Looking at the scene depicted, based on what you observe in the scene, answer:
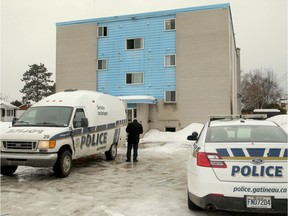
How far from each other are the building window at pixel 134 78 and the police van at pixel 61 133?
53.0 feet

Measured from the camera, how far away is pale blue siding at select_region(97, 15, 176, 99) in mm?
27438

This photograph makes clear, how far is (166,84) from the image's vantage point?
27.2 meters

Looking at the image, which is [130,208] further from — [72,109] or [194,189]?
[72,109]

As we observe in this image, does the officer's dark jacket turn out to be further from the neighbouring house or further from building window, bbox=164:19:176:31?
the neighbouring house

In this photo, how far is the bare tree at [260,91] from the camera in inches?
2483

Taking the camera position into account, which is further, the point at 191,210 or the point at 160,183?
the point at 160,183

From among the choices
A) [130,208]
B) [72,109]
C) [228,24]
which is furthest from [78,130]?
[228,24]

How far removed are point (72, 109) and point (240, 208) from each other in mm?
6563

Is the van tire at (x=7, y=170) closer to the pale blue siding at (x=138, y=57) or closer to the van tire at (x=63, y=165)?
the van tire at (x=63, y=165)

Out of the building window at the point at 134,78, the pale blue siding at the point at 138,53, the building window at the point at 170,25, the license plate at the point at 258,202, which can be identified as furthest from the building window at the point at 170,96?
the license plate at the point at 258,202

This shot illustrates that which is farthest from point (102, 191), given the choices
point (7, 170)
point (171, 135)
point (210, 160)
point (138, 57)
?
point (138, 57)

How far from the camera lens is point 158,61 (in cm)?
2775

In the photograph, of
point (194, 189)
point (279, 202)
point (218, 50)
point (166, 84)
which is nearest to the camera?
point (279, 202)

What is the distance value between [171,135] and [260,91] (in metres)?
46.8
